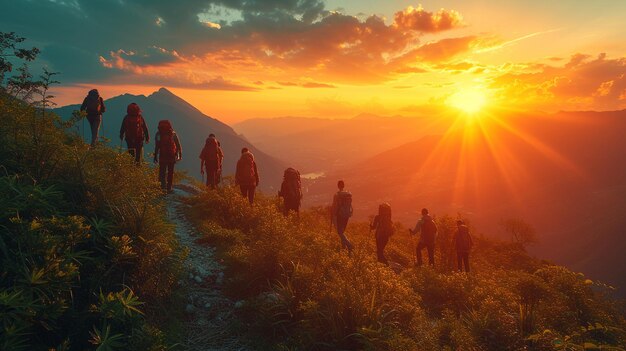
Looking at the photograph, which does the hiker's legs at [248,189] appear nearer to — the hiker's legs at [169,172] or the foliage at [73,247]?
the hiker's legs at [169,172]

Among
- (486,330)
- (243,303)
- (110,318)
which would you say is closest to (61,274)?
(110,318)

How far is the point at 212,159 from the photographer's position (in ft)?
45.5

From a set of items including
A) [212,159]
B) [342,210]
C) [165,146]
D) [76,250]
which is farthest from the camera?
[212,159]

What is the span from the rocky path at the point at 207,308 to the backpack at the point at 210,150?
5904mm

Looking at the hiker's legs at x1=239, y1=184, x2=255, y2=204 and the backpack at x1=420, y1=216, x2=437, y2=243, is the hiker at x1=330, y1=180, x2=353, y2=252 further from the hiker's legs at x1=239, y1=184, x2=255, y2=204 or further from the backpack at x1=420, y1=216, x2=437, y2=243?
the backpack at x1=420, y1=216, x2=437, y2=243

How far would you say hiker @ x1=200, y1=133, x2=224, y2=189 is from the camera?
13.7 m

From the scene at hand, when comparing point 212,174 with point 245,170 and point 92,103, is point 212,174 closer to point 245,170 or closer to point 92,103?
point 245,170

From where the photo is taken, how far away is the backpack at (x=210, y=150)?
44.9ft

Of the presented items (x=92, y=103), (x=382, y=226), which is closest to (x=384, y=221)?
(x=382, y=226)

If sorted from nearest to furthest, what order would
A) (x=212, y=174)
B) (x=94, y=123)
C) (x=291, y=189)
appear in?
(x=94, y=123) → (x=291, y=189) → (x=212, y=174)

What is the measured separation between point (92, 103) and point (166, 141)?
10.5ft

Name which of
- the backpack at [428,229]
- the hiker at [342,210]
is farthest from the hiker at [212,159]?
the backpack at [428,229]

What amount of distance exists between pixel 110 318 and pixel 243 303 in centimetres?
253

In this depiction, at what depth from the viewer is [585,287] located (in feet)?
25.3
